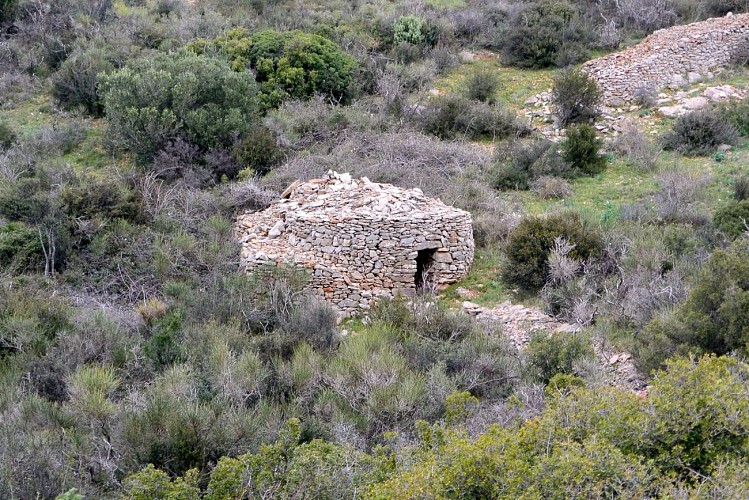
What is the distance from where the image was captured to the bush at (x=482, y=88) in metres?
18.5

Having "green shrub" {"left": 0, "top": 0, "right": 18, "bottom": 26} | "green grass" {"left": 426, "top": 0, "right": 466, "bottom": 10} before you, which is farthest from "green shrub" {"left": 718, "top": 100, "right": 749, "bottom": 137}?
"green shrub" {"left": 0, "top": 0, "right": 18, "bottom": 26}

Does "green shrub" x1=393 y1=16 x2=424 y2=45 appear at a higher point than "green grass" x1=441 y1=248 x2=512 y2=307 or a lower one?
higher

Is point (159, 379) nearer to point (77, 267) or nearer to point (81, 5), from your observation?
point (77, 267)

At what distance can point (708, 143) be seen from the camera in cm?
1505

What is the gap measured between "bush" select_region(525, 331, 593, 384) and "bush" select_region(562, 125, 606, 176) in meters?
6.86

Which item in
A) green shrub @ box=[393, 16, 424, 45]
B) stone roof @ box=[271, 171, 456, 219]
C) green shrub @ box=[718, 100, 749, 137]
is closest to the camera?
stone roof @ box=[271, 171, 456, 219]

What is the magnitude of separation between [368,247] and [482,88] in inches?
333

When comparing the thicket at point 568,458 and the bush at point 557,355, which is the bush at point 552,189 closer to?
the bush at point 557,355

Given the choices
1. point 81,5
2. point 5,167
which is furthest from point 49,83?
point 5,167

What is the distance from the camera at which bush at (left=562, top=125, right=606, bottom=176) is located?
48.6ft

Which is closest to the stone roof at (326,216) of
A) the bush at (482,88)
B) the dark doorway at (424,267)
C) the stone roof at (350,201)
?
the stone roof at (350,201)

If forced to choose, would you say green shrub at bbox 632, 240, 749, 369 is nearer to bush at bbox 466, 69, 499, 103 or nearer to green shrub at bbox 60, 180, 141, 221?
green shrub at bbox 60, 180, 141, 221

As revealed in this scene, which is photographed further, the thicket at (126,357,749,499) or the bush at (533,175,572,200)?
the bush at (533,175,572,200)

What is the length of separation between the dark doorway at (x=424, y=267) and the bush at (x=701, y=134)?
20.3 feet
